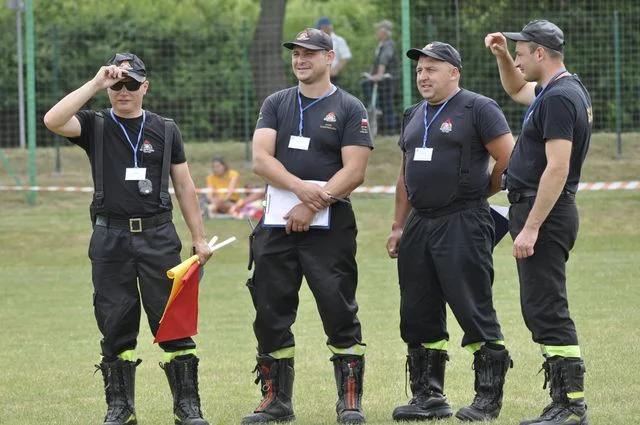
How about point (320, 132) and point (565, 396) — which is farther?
point (320, 132)

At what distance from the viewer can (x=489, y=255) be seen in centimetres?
768

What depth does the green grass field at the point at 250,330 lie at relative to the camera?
820 cm

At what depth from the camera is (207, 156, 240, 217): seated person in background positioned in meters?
19.0

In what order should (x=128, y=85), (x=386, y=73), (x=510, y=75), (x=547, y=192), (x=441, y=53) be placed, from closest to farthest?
(x=547, y=192) → (x=128, y=85) → (x=441, y=53) → (x=510, y=75) → (x=386, y=73)

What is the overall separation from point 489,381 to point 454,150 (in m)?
1.35

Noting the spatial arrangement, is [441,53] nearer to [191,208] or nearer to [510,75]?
[510,75]

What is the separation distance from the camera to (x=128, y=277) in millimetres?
7492

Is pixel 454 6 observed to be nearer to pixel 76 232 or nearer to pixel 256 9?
pixel 76 232

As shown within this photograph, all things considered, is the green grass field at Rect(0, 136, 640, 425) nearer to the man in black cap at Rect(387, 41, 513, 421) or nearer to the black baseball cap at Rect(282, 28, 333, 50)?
the man in black cap at Rect(387, 41, 513, 421)

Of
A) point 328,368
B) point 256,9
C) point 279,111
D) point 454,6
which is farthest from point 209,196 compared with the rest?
point 256,9

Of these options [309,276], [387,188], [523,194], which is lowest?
[387,188]

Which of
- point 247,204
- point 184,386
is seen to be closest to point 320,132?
point 184,386

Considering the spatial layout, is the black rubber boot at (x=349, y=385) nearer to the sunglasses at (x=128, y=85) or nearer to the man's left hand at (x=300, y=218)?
Answer: the man's left hand at (x=300, y=218)

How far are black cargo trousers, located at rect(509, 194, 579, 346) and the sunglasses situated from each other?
89.9 inches
